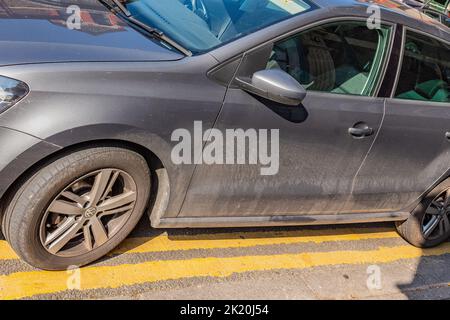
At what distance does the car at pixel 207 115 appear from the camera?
2.46m

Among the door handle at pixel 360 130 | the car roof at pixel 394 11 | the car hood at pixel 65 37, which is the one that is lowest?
the door handle at pixel 360 130

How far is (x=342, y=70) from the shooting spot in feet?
10.3

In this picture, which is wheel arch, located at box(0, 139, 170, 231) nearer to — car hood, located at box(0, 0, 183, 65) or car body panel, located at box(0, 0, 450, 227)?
car body panel, located at box(0, 0, 450, 227)

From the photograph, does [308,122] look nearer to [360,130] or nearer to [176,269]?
[360,130]

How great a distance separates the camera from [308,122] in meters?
2.97

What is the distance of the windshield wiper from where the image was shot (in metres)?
2.84

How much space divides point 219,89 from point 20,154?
105 centimetres

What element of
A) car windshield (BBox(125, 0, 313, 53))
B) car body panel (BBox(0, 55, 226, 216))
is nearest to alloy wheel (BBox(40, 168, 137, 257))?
car body panel (BBox(0, 55, 226, 216))

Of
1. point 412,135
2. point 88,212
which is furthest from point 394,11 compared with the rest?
point 88,212

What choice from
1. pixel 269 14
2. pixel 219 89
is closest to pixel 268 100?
pixel 219 89

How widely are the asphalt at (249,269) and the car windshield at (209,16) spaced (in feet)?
4.29

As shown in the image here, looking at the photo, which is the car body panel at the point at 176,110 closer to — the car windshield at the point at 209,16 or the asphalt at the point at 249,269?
the car windshield at the point at 209,16

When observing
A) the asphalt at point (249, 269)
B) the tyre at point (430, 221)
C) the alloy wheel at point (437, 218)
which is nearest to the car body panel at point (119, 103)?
the asphalt at point (249, 269)

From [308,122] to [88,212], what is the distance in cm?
133
